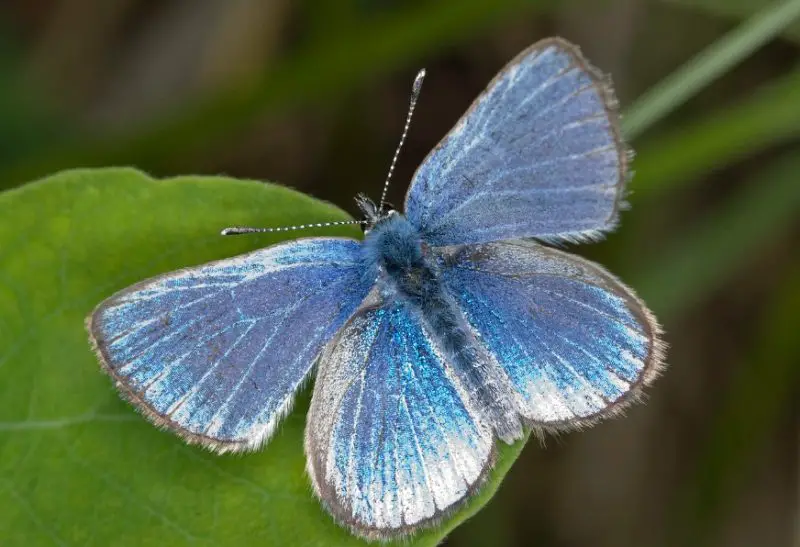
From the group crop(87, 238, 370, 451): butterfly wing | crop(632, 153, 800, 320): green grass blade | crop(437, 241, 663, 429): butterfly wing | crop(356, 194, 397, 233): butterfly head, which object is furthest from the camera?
crop(632, 153, 800, 320): green grass blade

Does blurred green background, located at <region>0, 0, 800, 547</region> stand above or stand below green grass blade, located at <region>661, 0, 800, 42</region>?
below

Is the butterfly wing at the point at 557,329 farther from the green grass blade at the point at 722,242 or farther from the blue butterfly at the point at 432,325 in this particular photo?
the green grass blade at the point at 722,242

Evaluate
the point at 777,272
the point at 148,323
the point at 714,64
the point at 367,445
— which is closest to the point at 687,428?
the point at 777,272

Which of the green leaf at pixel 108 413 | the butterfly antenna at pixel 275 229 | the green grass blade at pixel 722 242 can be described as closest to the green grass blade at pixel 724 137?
the green grass blade at pixel 722 242

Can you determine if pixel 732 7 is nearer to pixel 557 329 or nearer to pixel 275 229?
pixel 557 329

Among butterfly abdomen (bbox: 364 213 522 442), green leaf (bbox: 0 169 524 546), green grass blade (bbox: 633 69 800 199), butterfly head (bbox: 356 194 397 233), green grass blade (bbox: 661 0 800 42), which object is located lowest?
green leaf (bbox: 0 169 524 546)

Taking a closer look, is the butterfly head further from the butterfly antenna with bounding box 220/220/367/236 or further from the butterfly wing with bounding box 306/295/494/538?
the butterfly wing with bounding box 306/295/494/538

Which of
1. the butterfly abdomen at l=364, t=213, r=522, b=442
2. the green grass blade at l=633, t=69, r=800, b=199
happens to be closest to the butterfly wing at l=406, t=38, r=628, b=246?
the butterfly abdomen at l=364, t=213, r=522, b=442

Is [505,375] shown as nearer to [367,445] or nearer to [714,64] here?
[367,445]
